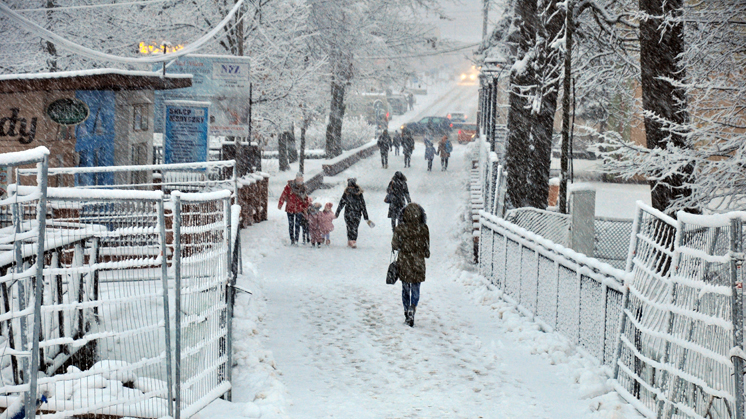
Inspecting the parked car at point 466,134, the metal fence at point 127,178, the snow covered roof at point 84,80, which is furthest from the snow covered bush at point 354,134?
the snow covered roof at point 84,80

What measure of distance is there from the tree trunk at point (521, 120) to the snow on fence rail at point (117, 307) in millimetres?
11903

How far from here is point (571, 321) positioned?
984 cm

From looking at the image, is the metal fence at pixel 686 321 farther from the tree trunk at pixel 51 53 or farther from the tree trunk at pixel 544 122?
the tree trunk at pixel 51 53

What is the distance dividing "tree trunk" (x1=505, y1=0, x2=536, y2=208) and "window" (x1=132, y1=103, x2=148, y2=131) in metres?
7.91

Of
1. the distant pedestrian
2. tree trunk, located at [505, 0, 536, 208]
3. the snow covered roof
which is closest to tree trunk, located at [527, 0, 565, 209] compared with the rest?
tree trunk, located at [505, 0, 536, 208]

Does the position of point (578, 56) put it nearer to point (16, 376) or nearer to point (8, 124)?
point (8, 124)

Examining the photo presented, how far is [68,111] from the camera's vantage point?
12852mm

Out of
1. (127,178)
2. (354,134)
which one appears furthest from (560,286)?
(354,134)

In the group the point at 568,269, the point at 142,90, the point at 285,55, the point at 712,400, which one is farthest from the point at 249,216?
the point at 712,400

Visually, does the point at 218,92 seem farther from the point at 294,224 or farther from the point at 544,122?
the point at 544,122

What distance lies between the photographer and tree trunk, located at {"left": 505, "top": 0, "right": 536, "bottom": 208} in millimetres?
18719

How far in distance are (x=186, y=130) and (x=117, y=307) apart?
11530 mm

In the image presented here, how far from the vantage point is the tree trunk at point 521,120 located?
1872 centimetres

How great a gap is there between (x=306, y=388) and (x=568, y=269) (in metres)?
3.57
